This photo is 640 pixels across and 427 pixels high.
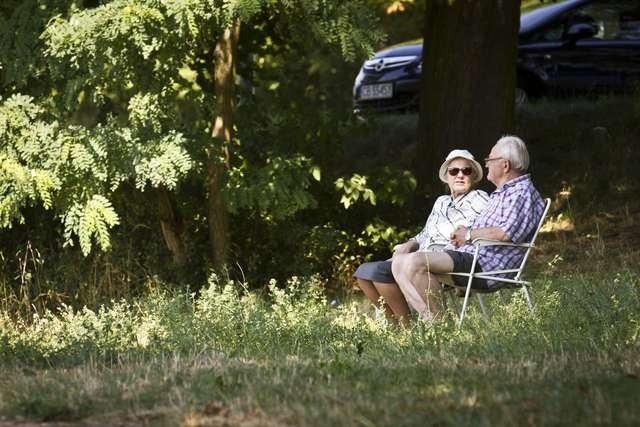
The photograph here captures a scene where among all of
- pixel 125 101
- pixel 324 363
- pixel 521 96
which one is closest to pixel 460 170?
pixel 324 363

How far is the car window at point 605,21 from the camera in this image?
1709cm

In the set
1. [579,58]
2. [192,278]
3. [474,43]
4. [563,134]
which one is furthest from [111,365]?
[579,58]

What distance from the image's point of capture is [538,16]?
17.4 m

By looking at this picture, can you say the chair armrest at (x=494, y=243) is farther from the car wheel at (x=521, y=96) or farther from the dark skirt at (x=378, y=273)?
the car wheel at (x=521, y=96)

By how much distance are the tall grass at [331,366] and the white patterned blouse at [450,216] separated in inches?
24.9

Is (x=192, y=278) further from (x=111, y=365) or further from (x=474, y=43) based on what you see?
(x=111, y=365)

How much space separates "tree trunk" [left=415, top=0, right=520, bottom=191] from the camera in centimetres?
1315

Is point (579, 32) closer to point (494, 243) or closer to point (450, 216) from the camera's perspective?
point (450, 216)

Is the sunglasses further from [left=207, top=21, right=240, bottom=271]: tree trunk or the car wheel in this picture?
the car wheel

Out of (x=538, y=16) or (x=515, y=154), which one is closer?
(x=515, y=154)

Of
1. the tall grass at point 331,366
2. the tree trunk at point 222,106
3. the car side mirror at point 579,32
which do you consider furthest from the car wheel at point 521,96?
the tall grass at point 331,366

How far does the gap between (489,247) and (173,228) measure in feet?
14.6

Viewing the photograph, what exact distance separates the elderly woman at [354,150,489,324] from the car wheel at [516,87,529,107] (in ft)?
25.0

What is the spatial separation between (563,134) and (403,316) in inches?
293
